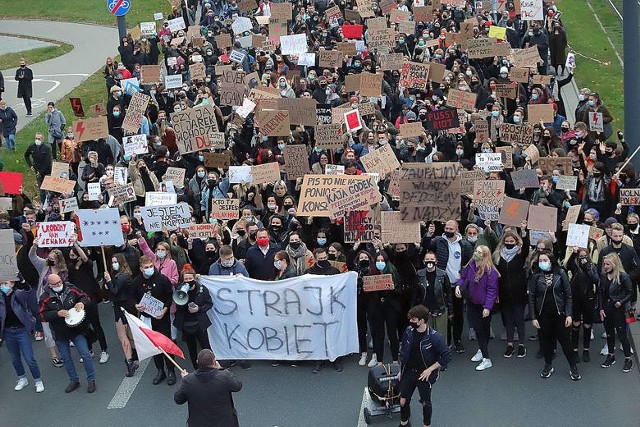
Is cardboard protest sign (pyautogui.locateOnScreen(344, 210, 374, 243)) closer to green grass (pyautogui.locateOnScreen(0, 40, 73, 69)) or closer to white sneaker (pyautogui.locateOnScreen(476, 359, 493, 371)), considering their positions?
white sneaker (pyautogui.locateOnScreen(476, 359, 493, 371))

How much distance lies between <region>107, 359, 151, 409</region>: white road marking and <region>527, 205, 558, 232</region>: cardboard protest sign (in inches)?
208

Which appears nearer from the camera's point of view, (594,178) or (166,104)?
(594,178)

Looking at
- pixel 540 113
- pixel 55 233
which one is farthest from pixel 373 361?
pixel 540 113

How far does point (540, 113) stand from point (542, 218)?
5.18 metres

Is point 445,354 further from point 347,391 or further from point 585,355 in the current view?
point 585,355

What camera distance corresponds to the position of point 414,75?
2052cm

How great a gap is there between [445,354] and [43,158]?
12.1 m

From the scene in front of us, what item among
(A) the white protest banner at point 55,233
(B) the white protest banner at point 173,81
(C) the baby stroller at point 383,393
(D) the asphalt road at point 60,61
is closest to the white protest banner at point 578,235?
(C) the baby stroller at point 383,393

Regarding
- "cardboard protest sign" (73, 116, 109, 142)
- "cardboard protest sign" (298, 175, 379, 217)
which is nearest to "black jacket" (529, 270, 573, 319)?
"cardboard protest sign" (298, 175, 379, 217)

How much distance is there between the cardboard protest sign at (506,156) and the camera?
1577 centimetres

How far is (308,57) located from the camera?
918 inches

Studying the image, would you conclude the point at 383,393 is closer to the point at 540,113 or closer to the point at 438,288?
the point at 438,288

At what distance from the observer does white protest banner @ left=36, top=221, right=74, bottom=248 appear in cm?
1370

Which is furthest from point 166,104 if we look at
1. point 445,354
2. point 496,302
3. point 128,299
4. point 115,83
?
point 445,354
